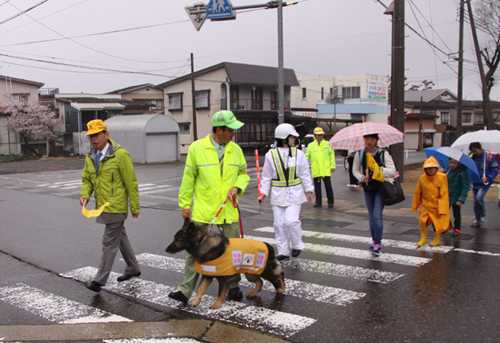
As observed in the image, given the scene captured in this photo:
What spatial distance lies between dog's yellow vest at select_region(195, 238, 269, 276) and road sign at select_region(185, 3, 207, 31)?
37.6ft

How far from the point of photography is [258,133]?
4659 cm

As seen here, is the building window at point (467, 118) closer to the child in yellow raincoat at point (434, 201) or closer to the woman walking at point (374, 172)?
the child in yellow raincoat at point (434, 201)

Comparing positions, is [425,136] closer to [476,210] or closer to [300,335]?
[476,210]

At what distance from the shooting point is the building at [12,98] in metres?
→ 40.2

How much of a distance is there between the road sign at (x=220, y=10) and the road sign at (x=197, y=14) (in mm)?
290

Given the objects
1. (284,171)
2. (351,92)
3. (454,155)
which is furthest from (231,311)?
(351,92)

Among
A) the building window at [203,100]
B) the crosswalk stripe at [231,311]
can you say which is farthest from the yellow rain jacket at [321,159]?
the building window at [203,100]

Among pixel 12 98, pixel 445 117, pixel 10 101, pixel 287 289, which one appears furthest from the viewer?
pixel 445 117

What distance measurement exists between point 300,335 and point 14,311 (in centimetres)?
295

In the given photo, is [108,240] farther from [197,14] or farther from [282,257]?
[197,14]

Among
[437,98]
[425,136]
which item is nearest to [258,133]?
[425,136]

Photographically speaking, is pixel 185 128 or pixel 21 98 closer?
pixel 21 98

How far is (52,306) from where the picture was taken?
5285mm

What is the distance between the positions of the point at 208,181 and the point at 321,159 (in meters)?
7.27
